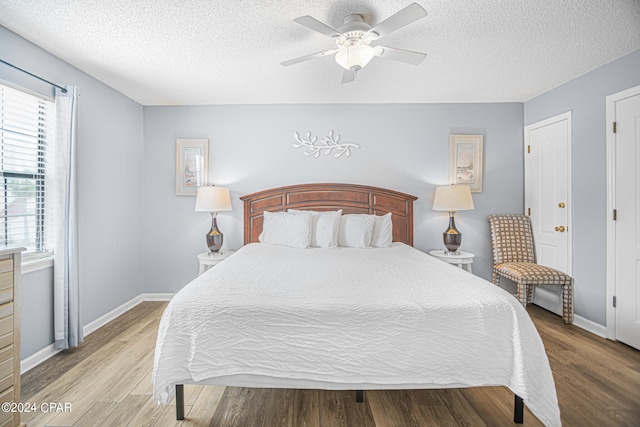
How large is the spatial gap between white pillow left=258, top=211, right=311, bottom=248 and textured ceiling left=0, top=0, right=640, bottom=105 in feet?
4.70

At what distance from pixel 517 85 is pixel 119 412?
4.47 meters

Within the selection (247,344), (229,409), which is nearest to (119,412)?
(229,409)

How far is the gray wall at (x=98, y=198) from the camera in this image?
2.34 metres

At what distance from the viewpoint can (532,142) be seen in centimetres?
372

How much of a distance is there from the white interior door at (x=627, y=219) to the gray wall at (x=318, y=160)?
1.20 meters

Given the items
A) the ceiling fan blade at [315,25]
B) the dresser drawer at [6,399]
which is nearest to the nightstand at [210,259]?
the dresser drawer at [6,399]

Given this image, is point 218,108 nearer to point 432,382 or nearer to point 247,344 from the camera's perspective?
point 247,344

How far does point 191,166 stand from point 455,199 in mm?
3273

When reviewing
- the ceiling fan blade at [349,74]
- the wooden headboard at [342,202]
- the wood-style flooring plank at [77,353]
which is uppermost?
the ceiling fan blade at [349,74]

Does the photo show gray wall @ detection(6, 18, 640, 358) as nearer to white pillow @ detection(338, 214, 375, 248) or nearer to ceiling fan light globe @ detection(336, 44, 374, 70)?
white pillow @ detection(338, 214, 375, 248)

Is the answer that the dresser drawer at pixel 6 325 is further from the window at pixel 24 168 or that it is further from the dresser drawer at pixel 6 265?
the window at pixel 24 168

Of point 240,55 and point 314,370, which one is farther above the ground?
point 240,55

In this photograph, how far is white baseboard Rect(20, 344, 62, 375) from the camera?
223 cm

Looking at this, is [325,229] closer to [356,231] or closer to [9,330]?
[356,231]
